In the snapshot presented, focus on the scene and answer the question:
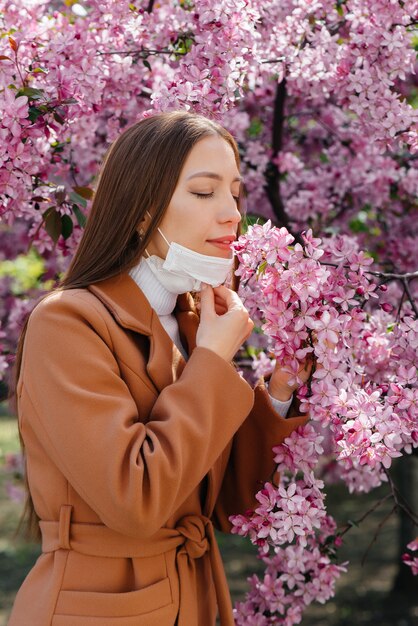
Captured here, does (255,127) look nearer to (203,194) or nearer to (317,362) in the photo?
(203,194)

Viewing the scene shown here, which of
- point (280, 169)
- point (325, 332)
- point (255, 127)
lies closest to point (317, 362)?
point (325, 332)

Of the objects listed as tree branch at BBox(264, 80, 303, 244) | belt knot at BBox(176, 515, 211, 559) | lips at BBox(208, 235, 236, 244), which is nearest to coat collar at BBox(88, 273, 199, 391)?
lips at BBox(208, 235, 236, 244)

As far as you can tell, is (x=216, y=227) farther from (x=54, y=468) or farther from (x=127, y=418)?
(x=54, y=468)

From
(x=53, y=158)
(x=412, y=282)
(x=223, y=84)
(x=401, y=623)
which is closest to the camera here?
(x=223, y=84)

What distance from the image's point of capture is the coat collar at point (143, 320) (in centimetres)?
223

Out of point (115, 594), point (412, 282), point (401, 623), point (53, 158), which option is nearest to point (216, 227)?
point (115, 594)

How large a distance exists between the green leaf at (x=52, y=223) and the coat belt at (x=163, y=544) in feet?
3.96

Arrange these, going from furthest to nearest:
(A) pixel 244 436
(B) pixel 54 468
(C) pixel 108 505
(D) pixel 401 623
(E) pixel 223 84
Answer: (D) pixel 401 623, (E) pixel 223 84, (A) pixel 244 436, (B) pixel 54 468, (C) pixel 108 505

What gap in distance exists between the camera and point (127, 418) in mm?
2021

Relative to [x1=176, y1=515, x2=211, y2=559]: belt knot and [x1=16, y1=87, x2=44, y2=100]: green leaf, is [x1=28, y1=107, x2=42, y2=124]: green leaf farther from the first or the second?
[x1=176, y1=515, x2=211, y2=559]: belt knot

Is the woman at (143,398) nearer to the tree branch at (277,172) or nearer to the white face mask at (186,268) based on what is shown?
the white face mask at (186,268)

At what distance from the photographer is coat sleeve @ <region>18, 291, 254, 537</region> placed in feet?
6.50

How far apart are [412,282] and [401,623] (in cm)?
250

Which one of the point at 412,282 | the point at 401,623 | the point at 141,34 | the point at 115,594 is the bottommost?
the point at 401,623
